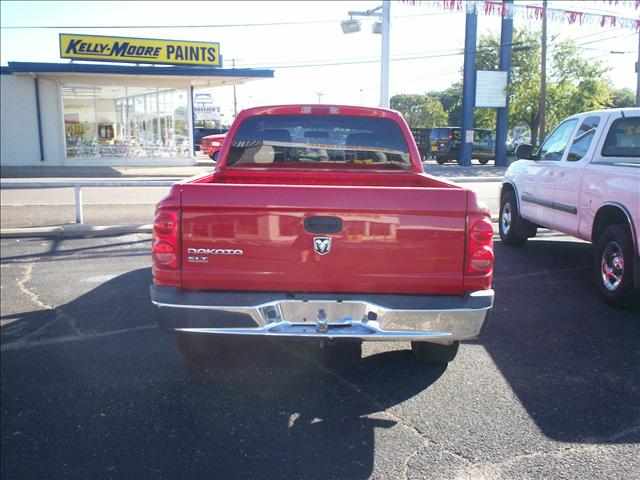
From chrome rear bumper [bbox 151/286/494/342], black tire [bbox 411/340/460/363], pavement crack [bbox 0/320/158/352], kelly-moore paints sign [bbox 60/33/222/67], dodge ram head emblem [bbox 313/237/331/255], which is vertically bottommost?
pavement crack [bbox 0/320/158/352]

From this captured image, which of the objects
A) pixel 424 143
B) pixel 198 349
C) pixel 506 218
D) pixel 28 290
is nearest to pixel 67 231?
pixel 28 290

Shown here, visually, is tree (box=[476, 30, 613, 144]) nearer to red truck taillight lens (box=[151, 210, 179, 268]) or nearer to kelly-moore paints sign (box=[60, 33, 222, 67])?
kelly-moore paints sign (box=[60, 33, 222, 67])

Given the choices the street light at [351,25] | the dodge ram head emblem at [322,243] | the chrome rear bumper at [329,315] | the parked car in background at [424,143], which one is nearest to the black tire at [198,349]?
the chrome rear bumper at [329,315]

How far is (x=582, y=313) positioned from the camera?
18.5 ft

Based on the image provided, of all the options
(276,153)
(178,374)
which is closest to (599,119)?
(276,153)

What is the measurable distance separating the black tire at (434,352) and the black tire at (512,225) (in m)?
4.62

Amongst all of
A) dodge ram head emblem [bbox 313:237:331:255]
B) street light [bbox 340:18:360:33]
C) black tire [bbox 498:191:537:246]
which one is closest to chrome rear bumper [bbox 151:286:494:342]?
dodge ram head emblem [bbox 313:237:331:255]

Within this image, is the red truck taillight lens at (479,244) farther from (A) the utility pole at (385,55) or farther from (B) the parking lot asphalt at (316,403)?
(A) the utility pole at (385,55)

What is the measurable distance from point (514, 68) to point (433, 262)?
34.4 meters

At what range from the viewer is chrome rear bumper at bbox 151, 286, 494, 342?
11.1 feet

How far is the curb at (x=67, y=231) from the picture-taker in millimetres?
9227

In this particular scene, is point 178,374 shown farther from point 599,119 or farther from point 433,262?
point 599,119

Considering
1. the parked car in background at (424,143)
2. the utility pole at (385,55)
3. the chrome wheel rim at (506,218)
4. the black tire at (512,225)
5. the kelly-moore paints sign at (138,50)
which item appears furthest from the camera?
the parked car in background at (424,143)

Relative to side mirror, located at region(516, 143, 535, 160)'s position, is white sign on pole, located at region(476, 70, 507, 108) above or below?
above
